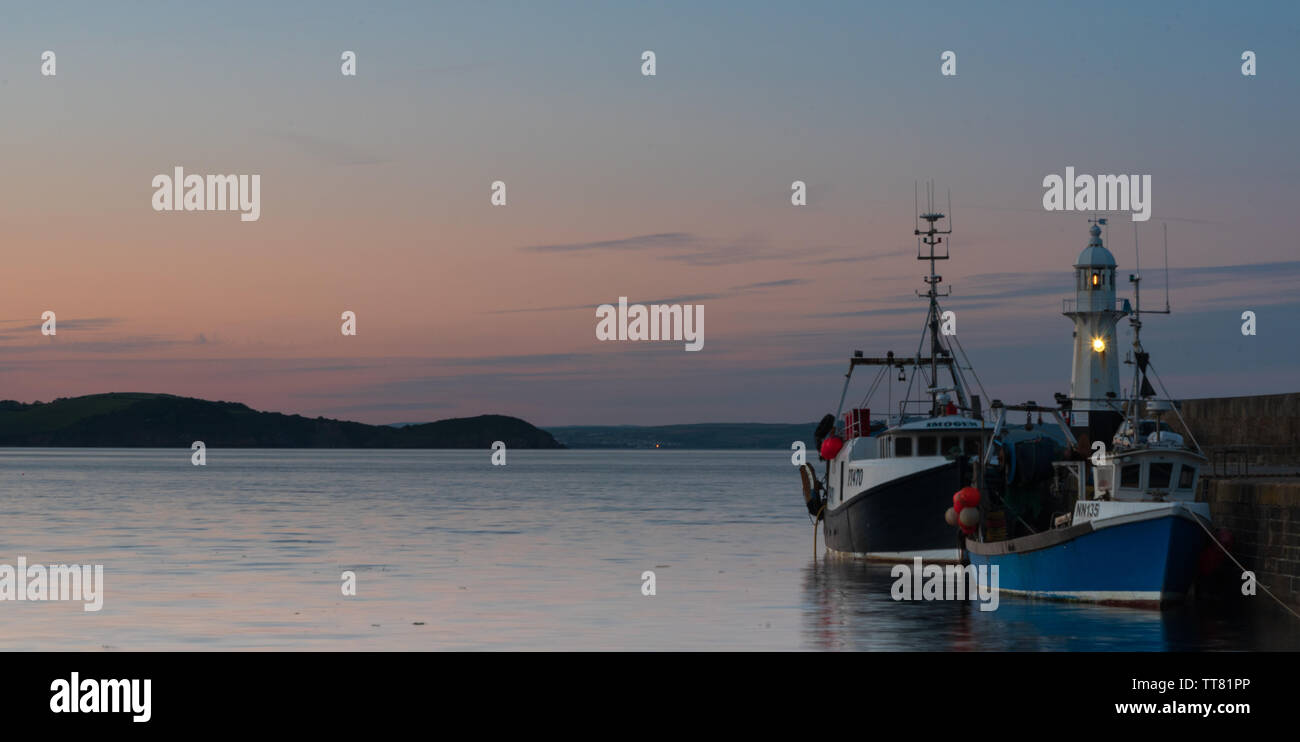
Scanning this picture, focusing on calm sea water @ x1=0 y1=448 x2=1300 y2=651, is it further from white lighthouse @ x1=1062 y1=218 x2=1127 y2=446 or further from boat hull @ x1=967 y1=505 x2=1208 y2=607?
white lighthouse @ x1=1062 y1=218 x2=1127 y2=446

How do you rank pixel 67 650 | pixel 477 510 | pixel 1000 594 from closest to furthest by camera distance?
1. pixel 67 650
2. pixel 1000 594
3. pixel 477 510

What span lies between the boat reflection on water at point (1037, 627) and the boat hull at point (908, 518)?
793 cm

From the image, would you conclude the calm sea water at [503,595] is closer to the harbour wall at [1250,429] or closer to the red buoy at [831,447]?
the red buoy at [831,447]

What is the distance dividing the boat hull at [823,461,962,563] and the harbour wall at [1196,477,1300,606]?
10.5 metres

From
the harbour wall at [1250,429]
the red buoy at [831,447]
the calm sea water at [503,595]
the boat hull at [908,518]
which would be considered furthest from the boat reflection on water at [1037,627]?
the red buoy at [831,447]

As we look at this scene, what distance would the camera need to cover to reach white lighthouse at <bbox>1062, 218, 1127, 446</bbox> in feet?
211

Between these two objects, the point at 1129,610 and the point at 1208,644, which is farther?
the point at 1129,610

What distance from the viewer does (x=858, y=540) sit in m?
48.4

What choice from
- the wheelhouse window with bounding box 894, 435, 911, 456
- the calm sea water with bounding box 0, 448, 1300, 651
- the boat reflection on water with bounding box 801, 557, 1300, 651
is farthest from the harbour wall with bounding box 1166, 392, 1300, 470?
the calm sea water with bounding box 0, 448, 1300, 651

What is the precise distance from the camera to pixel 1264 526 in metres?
31.5

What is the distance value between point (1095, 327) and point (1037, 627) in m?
36.2
